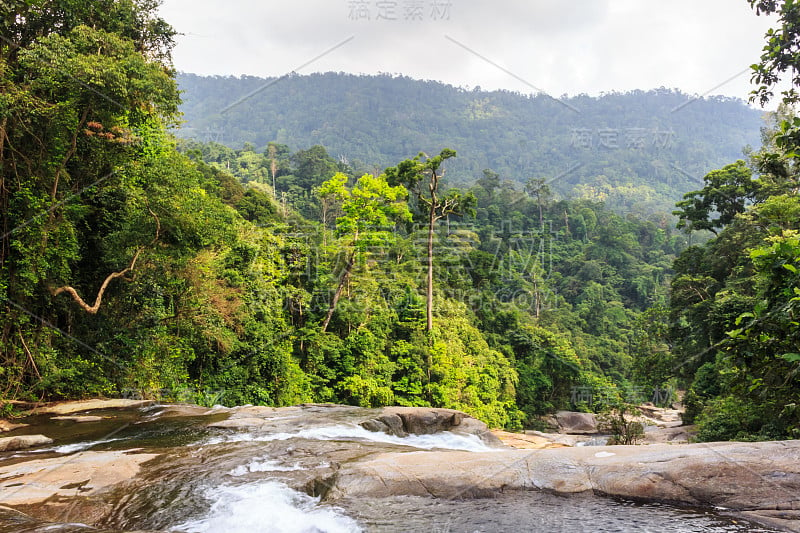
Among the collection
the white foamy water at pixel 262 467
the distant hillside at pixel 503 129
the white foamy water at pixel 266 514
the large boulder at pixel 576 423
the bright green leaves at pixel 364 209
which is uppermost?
the distant hillside at pixel 503 129

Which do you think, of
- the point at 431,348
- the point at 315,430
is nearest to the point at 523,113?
the point at 431,348

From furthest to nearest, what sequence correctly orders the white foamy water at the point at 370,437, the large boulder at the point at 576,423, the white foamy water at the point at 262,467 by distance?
the large boulder at the point at 576,423, the white foamy water at the point at 370,437, the white foamy water at the point at 262,467

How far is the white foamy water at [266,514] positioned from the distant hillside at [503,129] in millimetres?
98008

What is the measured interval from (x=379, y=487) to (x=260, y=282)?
11.8m

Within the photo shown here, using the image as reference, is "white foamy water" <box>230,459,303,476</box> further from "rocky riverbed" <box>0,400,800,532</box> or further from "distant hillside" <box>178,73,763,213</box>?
"distant hillside" <box>178,73,763,213</box>

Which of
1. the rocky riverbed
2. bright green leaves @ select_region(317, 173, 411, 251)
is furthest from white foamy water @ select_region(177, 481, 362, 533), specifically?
bright green leaves @ select_region(317, 173, 411, 251)

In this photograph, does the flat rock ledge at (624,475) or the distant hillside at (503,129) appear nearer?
the flat rock ledge at (624,475)

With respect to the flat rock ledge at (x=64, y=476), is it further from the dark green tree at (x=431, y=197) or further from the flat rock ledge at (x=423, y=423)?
the dark green tree at (x=431, y=197)

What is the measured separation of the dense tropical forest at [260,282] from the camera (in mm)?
8656

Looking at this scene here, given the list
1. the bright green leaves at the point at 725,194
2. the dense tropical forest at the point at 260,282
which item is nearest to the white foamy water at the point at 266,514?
the dense tropical forest at the point at 260,282

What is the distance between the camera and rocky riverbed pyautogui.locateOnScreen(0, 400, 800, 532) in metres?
4.53

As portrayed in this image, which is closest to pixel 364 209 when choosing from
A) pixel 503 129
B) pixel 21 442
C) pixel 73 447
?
pixel 73 447

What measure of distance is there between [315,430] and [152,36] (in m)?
13.6

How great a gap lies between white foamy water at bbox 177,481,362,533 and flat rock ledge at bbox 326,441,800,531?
0.46 meters
